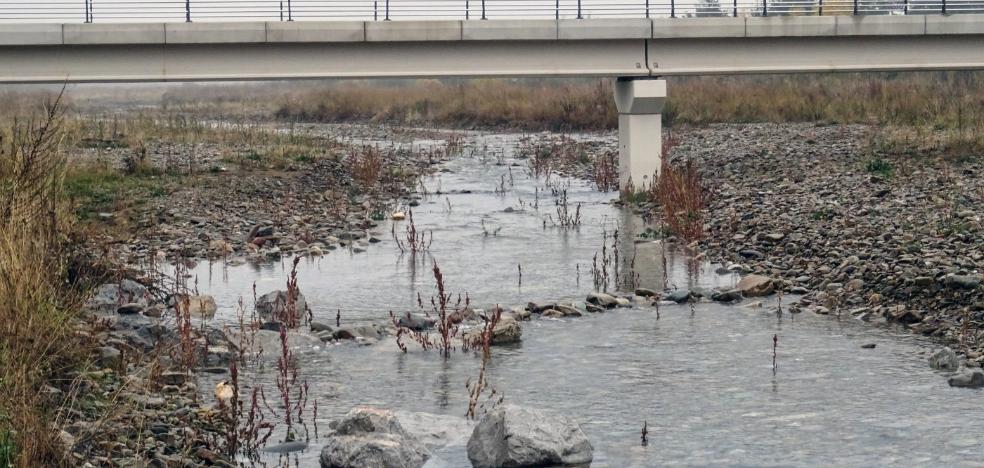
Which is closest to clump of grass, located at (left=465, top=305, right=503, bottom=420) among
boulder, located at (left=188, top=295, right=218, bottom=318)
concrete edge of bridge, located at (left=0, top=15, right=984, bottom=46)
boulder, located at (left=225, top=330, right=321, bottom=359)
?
boulder, located at (left=225, top=330, right=321, bottom=359)

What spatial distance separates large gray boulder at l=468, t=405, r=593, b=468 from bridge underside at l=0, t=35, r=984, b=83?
60.0 feet

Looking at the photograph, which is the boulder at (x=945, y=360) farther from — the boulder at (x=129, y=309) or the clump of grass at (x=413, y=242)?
the clump of grass at (x=413, y=242)

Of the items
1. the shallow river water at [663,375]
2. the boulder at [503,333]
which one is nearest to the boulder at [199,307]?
the shallow river water at [663,375]

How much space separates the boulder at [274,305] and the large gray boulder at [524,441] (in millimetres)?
5327

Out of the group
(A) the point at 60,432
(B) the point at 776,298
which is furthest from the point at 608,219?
(A) the point at 60,432

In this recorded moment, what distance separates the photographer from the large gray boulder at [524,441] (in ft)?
28.6

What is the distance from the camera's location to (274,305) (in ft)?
46.6

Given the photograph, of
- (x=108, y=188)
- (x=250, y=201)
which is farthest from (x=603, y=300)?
(x=108, y=188)

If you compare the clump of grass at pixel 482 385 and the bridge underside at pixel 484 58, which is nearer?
the clump of grass at pixel 482 385

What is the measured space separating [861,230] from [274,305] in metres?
8.40

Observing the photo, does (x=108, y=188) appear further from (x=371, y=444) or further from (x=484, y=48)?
(x=371, y=444)

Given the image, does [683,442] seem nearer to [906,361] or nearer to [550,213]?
[906,361]

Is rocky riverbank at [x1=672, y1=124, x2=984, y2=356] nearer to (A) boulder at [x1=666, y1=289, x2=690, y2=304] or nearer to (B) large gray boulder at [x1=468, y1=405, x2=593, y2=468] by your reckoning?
(A) boulder at [x1=666, y1=289, x2=690, y2=304]

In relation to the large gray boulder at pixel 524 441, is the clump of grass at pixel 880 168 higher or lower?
higher
